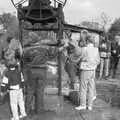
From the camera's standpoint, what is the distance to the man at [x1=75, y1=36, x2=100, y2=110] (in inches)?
255

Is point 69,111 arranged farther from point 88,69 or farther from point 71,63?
point 71,63

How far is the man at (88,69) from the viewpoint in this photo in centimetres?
647

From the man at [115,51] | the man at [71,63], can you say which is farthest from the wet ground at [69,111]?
the man at [115,51]

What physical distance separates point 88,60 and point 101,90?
3.24 m

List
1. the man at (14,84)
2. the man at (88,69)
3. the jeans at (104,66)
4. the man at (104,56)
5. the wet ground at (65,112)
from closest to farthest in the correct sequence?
the man at (14,84)
the wet ground at (65,112)
the man at (88,69)
the man at (104,56)
the jeans at (104,66)

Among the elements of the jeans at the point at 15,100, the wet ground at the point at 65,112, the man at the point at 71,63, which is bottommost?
the wet ground at the point at 65,112

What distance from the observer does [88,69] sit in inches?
255

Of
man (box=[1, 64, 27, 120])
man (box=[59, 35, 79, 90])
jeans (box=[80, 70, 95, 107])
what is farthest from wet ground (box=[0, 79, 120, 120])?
man (box=[59, 35, 79, 90])

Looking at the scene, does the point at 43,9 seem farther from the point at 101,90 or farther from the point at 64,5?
the point at 101,90

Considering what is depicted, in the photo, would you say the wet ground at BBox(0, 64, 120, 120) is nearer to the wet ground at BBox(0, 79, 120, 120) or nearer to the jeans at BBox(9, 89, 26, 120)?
the wet ground at BBox(0, 79, 120, 120)

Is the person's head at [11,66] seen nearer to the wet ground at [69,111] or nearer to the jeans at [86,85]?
the wet ground at [69,111]

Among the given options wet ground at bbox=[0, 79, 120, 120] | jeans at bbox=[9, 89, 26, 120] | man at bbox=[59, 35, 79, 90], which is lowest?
wet ground at bbox=[0, 79, 120, 120]

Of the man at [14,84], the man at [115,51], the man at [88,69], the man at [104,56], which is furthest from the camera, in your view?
the man at [104,56]

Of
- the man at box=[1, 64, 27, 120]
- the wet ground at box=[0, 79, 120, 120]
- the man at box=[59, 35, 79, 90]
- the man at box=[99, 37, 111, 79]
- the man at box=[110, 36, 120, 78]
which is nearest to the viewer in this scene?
the man at box=[1, 64, 27, 120]
